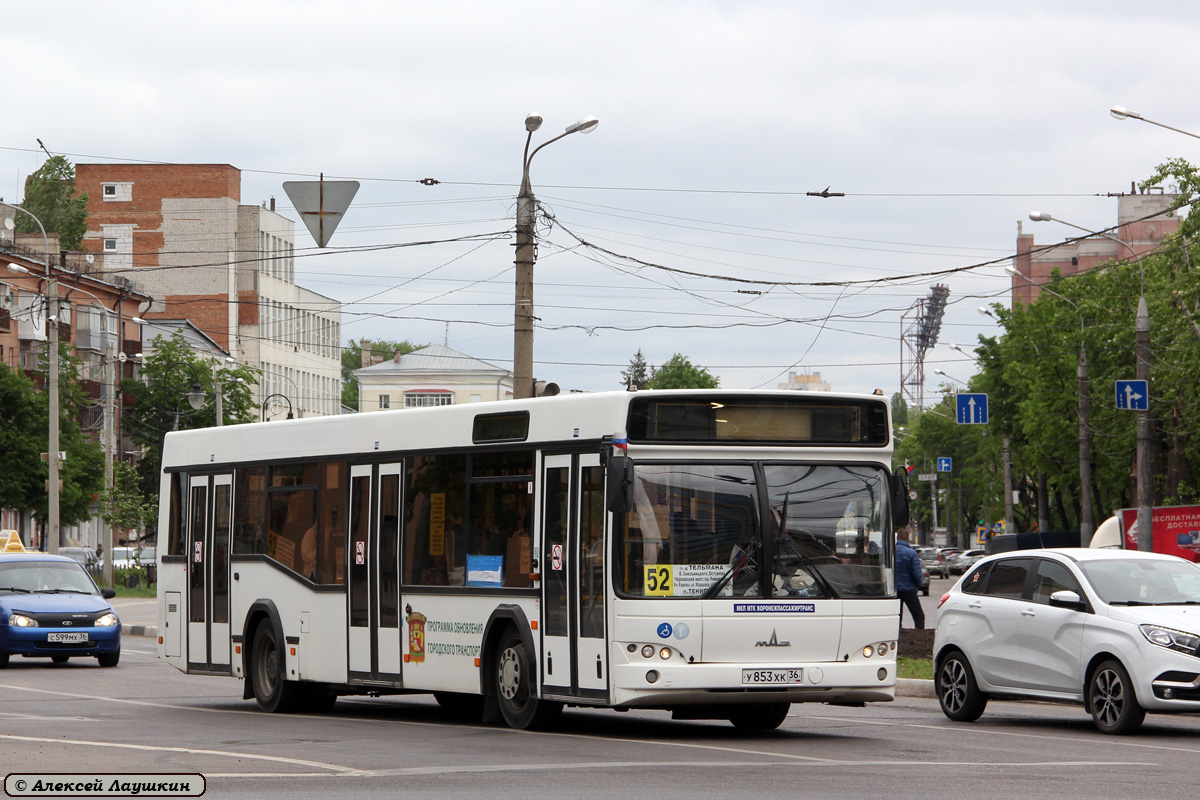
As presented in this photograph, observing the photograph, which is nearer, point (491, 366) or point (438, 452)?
point (438, 452)

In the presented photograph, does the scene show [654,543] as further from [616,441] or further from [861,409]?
[861,409]

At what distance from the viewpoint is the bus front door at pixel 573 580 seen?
1401 cm

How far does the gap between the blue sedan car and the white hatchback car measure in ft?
44.0

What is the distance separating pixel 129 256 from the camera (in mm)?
110250

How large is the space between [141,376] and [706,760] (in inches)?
3129

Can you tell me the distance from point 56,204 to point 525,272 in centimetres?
8108

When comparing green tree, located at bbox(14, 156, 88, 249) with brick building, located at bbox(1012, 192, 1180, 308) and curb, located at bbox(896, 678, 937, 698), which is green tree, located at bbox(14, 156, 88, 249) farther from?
curb, located at bbox(896, 678, 937, 698)

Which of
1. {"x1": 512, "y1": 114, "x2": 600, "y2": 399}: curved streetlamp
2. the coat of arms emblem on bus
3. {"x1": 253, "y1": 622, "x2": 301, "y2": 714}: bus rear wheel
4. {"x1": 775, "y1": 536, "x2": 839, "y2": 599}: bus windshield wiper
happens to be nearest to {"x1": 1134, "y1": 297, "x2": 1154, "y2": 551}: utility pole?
{"x1": 512, "y1": 114, "x2": 600, "y2": 399}: curved streetlamp

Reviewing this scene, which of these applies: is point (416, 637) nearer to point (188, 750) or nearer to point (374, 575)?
point (374, 575)

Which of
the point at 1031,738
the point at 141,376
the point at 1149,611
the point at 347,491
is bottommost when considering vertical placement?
the point at 1031,738

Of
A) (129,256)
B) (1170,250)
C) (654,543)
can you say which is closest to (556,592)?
(654,543)

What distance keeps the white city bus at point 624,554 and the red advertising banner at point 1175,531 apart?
27472 millimetres

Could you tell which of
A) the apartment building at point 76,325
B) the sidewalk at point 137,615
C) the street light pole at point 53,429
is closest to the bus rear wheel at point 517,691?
the sidewalk at point 137,615

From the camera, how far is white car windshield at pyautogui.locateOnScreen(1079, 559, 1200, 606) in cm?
1573
